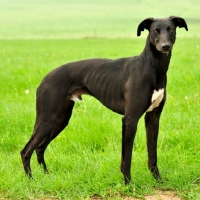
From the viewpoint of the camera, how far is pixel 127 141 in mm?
4398

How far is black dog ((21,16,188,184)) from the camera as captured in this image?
4297mm

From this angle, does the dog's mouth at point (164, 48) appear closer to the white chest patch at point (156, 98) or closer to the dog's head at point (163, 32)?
the dog's head at point (163, 32)

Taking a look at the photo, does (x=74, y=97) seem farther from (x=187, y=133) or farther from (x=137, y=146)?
(x=187, y=133)

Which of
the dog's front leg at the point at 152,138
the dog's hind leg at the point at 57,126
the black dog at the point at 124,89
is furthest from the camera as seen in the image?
the dog's hind leg at the point at 57,126

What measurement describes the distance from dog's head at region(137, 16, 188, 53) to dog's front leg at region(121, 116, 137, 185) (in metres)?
0.78

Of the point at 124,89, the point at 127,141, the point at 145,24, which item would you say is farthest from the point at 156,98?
the point at 145,24

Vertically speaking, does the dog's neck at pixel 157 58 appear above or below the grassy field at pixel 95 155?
above

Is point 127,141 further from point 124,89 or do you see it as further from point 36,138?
point 36,138

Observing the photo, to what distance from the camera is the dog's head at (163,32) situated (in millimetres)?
4081

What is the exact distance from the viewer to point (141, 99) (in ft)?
14.0

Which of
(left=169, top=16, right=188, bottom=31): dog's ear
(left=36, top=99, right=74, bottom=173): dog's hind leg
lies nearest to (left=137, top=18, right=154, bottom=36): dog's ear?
(left=169, top=16, right=188, bottom=31): dog's ear

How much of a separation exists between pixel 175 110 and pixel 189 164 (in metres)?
2.18

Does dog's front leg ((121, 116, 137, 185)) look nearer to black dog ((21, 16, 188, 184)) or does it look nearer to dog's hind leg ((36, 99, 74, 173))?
black dog ((21, 16, 188, 184))

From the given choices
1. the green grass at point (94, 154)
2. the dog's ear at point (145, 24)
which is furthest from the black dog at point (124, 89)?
the green grass at point (94, 154)
